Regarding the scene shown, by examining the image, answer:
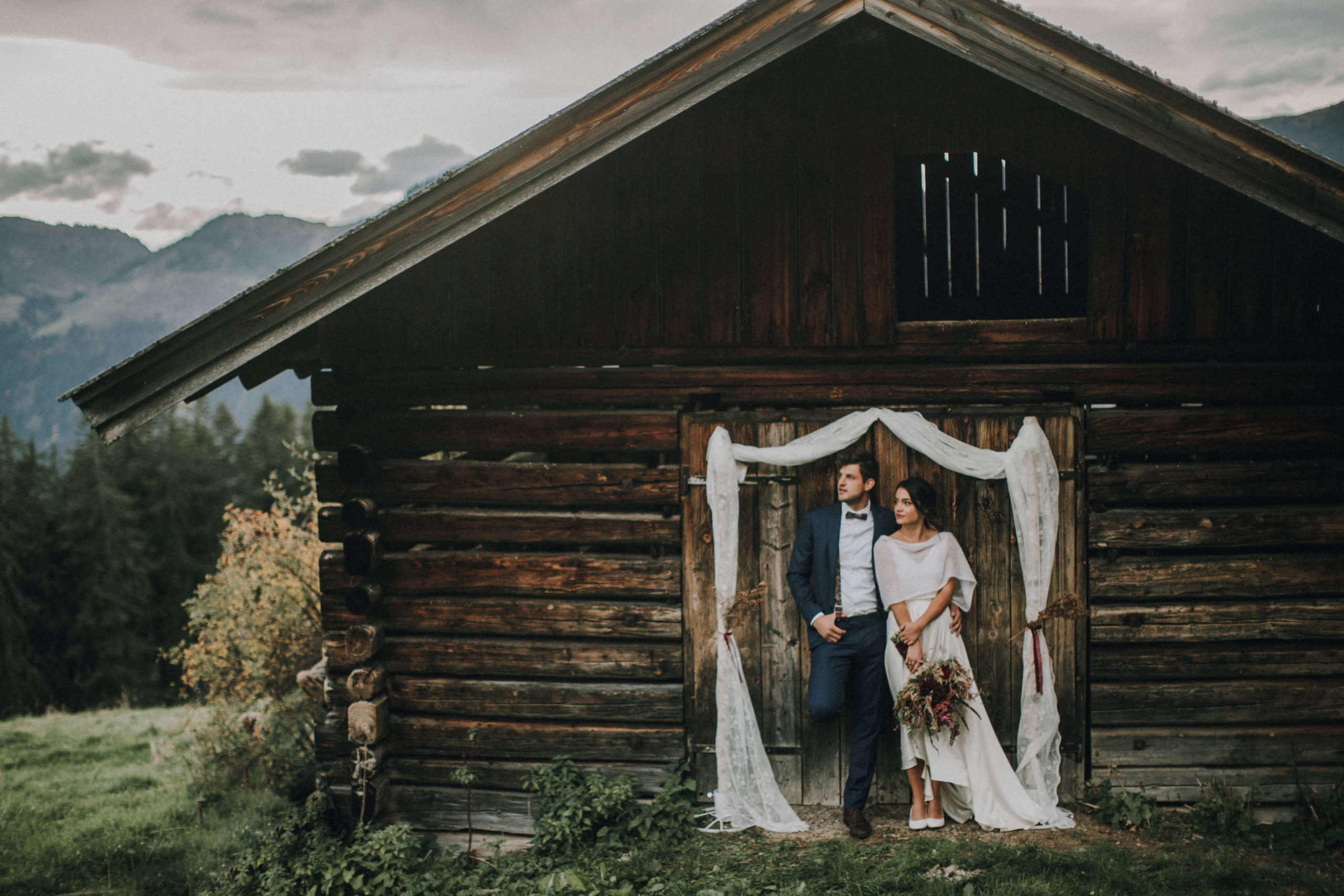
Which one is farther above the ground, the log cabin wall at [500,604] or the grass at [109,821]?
the log cabin wall at [500,604]

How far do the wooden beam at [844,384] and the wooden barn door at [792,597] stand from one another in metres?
0.16

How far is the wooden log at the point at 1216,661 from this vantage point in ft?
18.4

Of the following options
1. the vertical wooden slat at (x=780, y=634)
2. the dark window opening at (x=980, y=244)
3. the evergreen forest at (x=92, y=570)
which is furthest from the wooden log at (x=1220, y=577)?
the evergreen forest at (x=92, y=570)

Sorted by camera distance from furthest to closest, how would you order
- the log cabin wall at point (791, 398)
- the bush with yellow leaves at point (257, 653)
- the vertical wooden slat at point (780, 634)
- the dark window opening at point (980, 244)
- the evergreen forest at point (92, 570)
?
the evergreen forest at point (92, 570), the bush with yellow leaves at point (257, 653), the dark window opening at point (980, 244), the vertical wooden slat at point (780, 634), the log cabin wall at point (791, 398)

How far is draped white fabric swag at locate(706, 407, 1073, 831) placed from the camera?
550 cm

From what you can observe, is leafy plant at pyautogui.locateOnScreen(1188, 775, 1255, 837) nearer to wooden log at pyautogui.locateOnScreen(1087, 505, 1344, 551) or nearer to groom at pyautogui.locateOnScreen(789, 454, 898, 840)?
wooden log at pyautogui.locateOnScreen(1087, 505, 1344, 551)

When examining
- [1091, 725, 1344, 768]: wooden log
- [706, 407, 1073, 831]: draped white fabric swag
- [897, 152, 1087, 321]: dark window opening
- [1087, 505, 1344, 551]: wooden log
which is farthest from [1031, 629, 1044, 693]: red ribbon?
[897, 152, 1087, 321]: dark window opening

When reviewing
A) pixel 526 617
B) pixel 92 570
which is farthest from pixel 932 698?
pixel 92 570

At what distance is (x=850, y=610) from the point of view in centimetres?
544

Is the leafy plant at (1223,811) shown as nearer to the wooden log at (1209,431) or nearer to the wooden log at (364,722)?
the wooden log at (1209,431)

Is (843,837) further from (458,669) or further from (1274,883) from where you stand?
(458,669)

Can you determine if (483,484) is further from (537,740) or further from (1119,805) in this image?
(1119,805)

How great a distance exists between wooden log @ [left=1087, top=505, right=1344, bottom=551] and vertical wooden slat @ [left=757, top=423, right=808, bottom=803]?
80.0 inches

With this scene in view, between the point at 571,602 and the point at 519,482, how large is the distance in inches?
36.0
